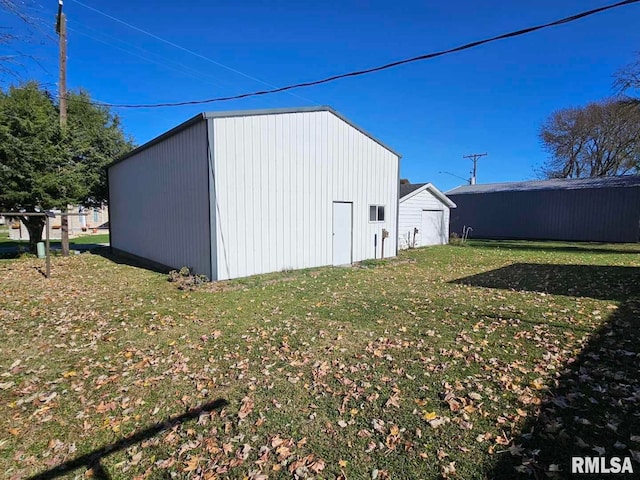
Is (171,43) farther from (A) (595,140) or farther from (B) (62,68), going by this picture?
(A) (595,140)

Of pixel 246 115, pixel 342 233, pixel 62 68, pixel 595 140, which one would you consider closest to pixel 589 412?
pixel 246 115

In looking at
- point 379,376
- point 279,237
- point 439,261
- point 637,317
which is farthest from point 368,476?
point 439,261

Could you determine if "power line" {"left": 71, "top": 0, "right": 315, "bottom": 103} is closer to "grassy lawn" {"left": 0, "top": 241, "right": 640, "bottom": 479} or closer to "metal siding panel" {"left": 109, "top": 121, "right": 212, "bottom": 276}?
"metal siding panel" {"left": 109, "top": 121, "right": 212, "bottom": 276}

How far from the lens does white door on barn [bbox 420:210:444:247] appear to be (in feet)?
61.3

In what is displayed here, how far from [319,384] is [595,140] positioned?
3783 centimetres

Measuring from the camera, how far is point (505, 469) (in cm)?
239

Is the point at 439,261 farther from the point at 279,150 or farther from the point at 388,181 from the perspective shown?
the point at 279,150

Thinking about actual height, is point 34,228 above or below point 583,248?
above

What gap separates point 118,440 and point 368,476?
6.64 feet

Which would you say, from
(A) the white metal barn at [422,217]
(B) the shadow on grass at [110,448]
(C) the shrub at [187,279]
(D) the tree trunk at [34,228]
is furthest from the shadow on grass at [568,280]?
(D) the tree trunk at [34,228]

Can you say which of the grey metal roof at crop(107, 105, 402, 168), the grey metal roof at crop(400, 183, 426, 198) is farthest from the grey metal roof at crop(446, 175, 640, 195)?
the grey metal roof at crop(107, 105, 402, 168)

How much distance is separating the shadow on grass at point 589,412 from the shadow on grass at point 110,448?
7.95 ft

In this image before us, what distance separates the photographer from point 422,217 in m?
18.6

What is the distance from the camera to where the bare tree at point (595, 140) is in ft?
93.4
